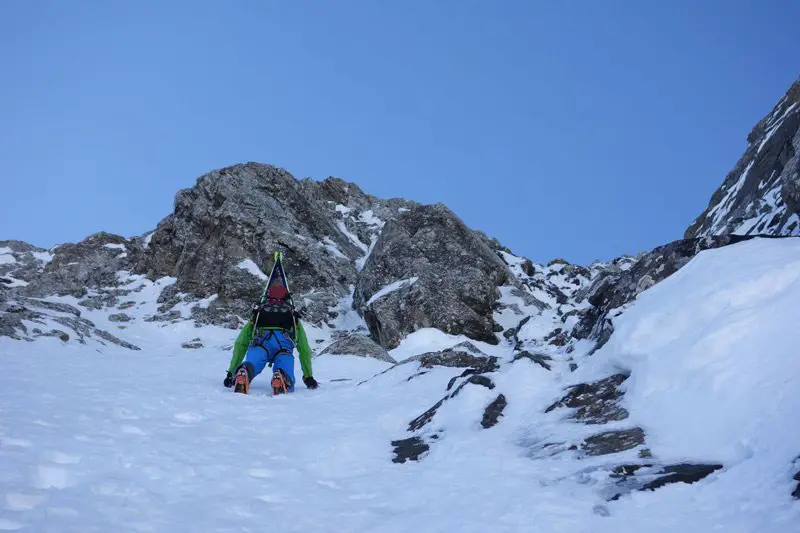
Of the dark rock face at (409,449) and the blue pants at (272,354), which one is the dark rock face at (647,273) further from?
the blue pants at (272,354)

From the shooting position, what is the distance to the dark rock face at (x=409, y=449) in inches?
243

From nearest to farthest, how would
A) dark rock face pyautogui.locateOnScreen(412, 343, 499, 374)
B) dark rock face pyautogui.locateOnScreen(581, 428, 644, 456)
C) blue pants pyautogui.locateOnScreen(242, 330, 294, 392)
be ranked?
1. dark rock face pyautogui.locateOnScreen(581, 428, 644, 456)
2. blue pants pyautogui.locateOnScreen(242, 330, 294, 392)
3. dark rock face pyautogui.locateOnScreen(412, 343, 499, 374)

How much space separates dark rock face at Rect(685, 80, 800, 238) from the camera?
43.4ft

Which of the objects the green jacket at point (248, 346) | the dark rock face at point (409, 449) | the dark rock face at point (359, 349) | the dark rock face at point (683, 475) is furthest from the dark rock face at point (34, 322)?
the dark rock face at point (683, 475)

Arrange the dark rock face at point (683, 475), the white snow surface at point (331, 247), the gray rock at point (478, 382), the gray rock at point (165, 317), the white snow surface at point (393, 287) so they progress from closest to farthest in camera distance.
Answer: the dark rock face at point (683, 475)
the gray rock at point (478, 382)
the white snow surface at point (393, 287)
the gray rock at point (165, 317)
the white snow surface at point (331, 247)

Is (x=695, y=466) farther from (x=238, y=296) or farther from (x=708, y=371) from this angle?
(x=238, y=296)

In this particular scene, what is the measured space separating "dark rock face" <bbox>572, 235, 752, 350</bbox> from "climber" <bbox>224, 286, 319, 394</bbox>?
18.0ft

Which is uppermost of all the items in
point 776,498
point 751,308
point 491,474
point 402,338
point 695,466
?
point 402,338

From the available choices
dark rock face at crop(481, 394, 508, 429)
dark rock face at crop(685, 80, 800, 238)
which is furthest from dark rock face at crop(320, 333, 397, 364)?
dark rock face at crop(685, 80, 800, 238)

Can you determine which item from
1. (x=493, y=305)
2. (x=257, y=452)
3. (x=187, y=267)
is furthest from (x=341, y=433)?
(x=187, y=267)

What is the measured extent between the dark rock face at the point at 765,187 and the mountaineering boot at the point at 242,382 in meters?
11.4

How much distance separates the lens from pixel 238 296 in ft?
98.9

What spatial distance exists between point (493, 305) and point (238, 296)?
521 inches

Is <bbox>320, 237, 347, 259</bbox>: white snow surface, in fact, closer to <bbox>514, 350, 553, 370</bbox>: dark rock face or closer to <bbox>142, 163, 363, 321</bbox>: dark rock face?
<bbox>142, 163, 363, 321</bbox>: dark rock face
